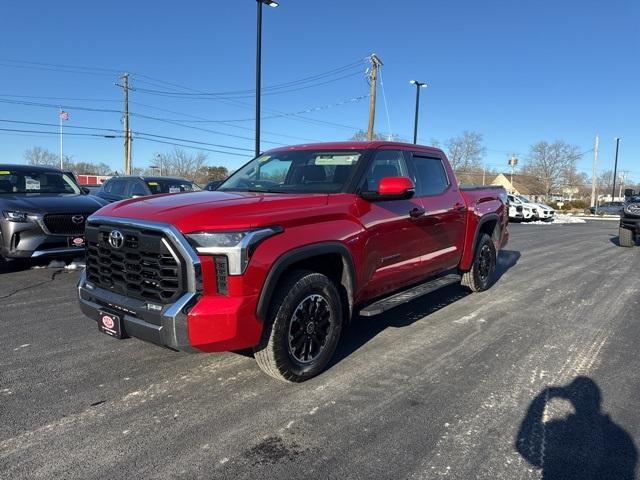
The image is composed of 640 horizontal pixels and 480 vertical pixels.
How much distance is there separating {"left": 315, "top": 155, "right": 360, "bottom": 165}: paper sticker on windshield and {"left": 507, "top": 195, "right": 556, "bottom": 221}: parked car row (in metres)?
23.4

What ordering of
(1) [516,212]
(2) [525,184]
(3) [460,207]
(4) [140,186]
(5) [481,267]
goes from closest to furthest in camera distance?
(3) [460,207] < (5) [481,267] < (4) [140,186] < (1) [516,212] < (2) [525,184]

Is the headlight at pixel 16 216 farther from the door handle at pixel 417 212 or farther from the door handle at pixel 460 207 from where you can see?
the door handle at pixel 460 207

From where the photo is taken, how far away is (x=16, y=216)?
6910 millimetres

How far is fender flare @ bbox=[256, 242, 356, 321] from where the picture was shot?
316 cm

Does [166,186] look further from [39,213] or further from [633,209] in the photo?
[633,209]

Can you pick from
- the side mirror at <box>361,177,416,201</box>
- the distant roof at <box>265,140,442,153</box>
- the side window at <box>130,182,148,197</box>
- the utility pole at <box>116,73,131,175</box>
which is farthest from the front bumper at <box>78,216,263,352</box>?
the utility pole at <box>116,73,131,175</box>

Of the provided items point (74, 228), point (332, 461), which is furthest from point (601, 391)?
point (74, 228)

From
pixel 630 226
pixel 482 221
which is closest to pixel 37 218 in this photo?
pixel 482 221

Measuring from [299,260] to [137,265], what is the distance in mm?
1109

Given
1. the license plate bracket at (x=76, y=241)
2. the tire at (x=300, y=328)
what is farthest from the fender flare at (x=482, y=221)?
the license plate bracket at (x=76, y=241)

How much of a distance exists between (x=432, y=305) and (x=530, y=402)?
8.56 feet

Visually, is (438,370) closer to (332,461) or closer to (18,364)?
(332,461)

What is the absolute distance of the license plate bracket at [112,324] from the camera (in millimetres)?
3305

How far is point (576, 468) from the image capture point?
8.55ft
